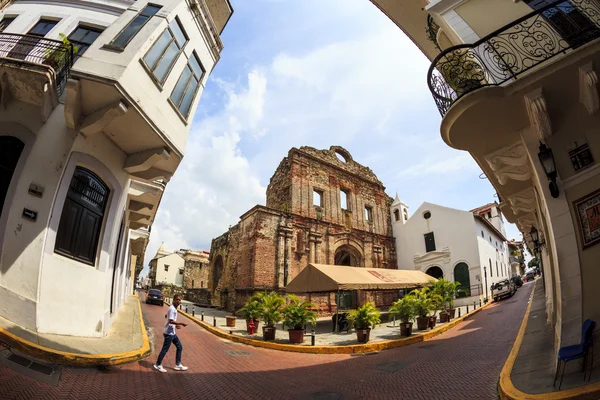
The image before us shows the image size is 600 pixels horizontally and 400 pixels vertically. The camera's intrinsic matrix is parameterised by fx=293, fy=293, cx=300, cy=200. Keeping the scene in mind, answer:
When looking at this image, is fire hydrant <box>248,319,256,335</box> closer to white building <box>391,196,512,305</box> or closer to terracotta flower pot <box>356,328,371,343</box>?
terracotta flower pot <box>356,328,371,343</box>

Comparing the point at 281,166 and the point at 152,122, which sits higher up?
the point at 281,166

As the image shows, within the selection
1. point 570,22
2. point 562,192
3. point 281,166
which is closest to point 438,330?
point 562,192

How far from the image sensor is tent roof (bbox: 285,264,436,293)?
1263 cm

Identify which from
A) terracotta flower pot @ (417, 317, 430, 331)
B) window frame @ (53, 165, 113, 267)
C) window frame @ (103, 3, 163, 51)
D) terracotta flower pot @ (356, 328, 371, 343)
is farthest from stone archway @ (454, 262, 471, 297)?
window frame @ (103, 3, 163, 51)

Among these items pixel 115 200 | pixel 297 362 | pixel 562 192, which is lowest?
pixel 297 362

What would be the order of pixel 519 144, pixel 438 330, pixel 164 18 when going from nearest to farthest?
pixel 519 144 < pixel 164 18 < pixel 438 330

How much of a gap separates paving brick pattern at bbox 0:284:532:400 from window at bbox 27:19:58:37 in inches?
314

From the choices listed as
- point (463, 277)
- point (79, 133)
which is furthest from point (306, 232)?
point (79, 133)

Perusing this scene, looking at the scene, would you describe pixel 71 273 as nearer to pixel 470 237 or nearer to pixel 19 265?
pixel 19 265

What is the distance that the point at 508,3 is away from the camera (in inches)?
224

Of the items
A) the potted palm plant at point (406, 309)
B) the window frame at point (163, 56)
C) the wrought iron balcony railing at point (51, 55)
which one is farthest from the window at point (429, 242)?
the wrought iron balcony railing at point (51, 55)

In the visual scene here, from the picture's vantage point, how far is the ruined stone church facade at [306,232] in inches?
696

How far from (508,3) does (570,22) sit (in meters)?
1.36

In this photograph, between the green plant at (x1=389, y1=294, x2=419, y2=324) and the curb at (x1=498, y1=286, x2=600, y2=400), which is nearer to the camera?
the curb at (x1=498, y1=286, x2=600, y2=400)
